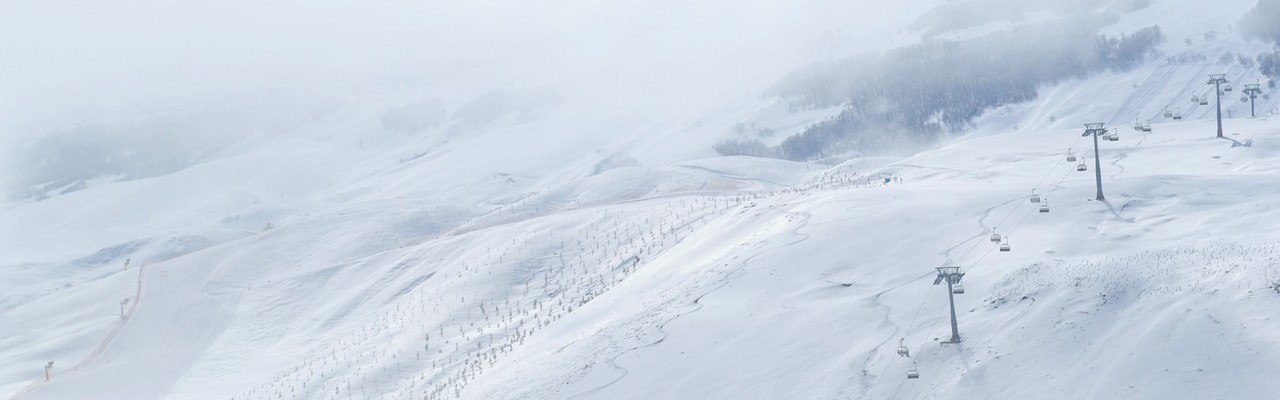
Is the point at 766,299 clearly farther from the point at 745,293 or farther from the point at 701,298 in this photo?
the point at 701,298

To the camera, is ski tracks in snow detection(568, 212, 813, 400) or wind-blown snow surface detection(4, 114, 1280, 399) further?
ski tracks in snow detection(568, 212, 813, 400)

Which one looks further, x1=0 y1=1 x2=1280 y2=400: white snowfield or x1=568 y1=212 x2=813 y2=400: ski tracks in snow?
x1=568 y1=212 x2=813 y2=400: ski tracks in snow

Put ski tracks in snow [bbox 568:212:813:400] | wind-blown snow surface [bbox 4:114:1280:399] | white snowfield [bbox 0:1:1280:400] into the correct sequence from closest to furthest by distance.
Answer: wind-blown snow surface [bbox 4:114:1280:399], white snowfield [bbox 0:1:1280:400], ski tracks in snow [bbox 568:212:813:400]

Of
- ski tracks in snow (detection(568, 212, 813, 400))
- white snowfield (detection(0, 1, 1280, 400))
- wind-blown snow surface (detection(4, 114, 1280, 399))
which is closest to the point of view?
wind-blown snow surface (detection(4, 114, 1280, 399))

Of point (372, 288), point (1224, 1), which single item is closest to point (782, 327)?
point (372, 288)

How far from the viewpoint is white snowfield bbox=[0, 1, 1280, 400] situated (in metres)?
26.6

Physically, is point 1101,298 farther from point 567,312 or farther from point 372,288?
point 372,288

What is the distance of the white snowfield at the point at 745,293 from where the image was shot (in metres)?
26.6

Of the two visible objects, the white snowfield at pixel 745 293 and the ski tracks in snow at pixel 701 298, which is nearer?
the white snowfield at pixel 745 293

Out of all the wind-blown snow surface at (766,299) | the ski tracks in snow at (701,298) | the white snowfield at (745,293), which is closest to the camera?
the wind-blown snow surface at (766,299)

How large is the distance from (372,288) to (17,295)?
134 feet

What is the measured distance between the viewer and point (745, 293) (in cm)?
3591

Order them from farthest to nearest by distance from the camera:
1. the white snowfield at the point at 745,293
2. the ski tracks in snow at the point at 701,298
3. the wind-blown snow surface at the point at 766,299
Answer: the ski tracks in snow at the point at 701,298, the white snowfield at the point at 745,293, the wind-blown snow surface at the point at 766,299

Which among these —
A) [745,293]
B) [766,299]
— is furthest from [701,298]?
[766,299]
